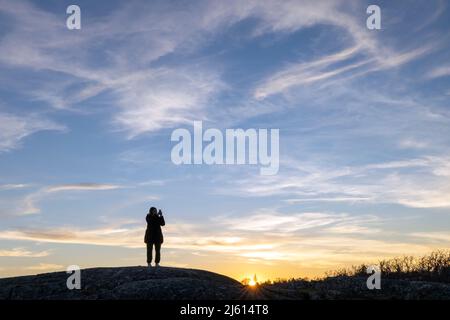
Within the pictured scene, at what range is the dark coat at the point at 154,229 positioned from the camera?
1041 inches

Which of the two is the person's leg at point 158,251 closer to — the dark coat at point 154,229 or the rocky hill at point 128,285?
the dark coat at point 154,229

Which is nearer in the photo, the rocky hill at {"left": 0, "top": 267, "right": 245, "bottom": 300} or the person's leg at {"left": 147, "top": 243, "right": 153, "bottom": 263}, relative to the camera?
the rocky hill at {"left": 0, "top": 267, "right": 245, "bottom": 300}

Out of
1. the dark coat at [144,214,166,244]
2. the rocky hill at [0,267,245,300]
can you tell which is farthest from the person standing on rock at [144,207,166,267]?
the rocky hill at [0,267,245,300]

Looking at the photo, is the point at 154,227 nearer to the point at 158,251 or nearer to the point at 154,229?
the point at 154,229

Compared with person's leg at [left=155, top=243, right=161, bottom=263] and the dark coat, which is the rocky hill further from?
the dark coat

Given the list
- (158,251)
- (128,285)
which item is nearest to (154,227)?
(158,251)

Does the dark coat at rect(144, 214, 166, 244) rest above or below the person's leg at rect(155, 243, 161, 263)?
above

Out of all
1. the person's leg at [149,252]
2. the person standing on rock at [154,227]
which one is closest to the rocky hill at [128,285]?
the person's leg at [149,252]

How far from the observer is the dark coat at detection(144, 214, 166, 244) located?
26438 mm

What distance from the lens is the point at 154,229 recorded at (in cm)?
2647
